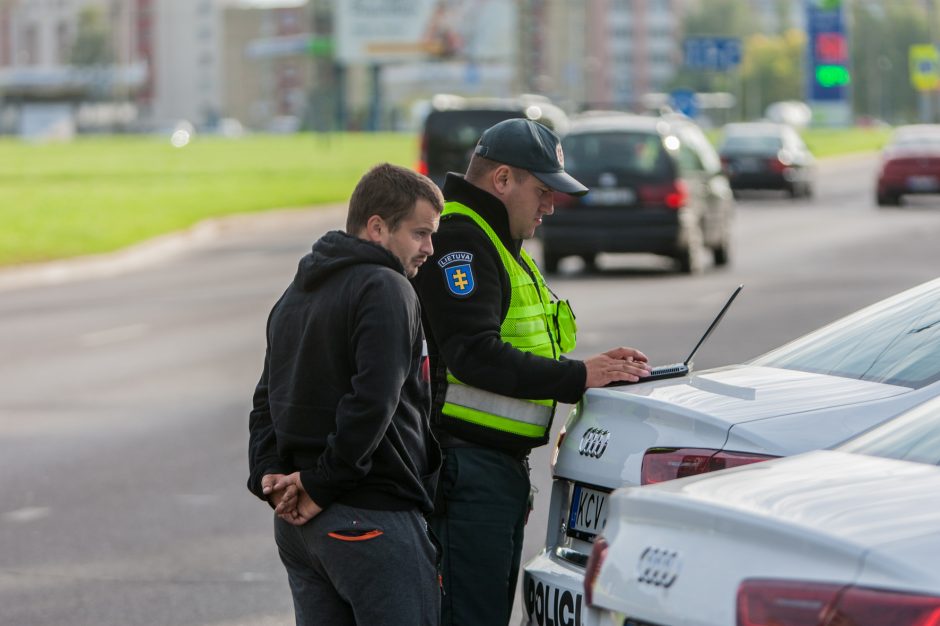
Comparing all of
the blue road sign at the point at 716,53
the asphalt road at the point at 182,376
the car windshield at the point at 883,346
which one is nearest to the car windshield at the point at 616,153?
the asphalt road at the point at 182,376

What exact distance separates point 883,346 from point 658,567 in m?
1.97

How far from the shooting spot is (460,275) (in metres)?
4.46

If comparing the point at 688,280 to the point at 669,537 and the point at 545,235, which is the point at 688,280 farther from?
the point at 669,537

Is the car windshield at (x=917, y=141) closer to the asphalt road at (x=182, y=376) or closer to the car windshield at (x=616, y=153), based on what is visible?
A: the asphalt road at (x=182, y=376)

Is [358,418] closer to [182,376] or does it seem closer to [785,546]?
[785,546]

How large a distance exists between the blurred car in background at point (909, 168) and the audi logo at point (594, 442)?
32.8 m

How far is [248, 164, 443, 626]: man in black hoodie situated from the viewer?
3885 millimetres

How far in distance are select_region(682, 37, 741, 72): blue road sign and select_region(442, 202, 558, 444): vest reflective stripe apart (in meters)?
49.3

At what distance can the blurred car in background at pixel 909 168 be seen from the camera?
36375mm

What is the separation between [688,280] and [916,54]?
68.1 m

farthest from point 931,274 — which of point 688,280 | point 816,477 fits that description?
point 816,477

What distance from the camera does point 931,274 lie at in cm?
2080

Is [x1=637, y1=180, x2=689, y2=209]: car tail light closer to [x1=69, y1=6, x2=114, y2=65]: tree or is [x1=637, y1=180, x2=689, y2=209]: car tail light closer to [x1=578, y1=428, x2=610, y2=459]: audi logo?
[x1=578, y1=428, x2=610, y2=459]: audi logo

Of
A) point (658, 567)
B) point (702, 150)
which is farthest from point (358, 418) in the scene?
point (702, 150)
